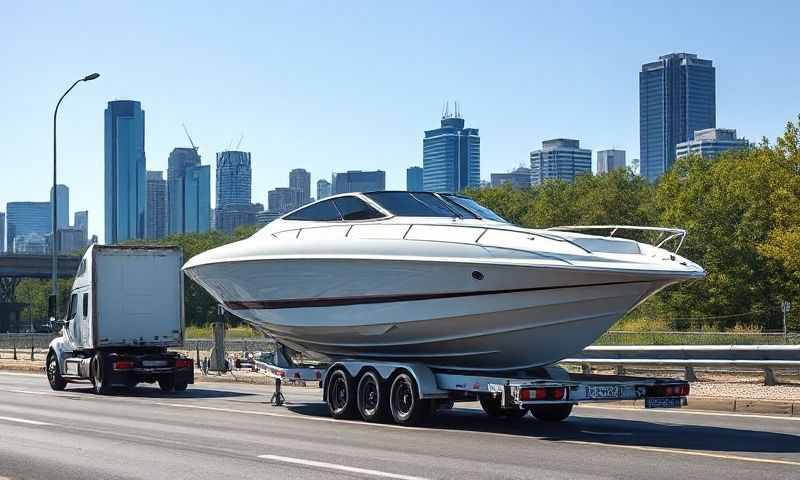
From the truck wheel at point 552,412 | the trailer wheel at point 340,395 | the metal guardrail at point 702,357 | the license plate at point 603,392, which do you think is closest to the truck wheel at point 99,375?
the trailer wheel at point 340,395

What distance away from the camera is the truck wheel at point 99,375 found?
82.4ft

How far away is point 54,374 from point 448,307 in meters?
14.7

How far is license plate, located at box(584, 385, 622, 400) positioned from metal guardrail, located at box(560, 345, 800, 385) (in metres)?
4.46

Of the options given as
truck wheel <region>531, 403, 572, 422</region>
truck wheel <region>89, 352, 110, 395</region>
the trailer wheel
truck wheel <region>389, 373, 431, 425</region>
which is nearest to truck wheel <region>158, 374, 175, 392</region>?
truck wheel <region>89, 352, 110, 395</region>

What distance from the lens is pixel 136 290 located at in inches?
1017

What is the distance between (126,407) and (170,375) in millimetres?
4894

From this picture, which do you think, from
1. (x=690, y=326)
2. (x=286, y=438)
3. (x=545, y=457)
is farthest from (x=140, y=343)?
(x=690, y=326)

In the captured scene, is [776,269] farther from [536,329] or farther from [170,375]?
[536,329]

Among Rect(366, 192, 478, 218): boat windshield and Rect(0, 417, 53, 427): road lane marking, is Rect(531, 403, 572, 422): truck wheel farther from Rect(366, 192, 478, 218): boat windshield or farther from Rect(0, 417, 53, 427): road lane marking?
Rect(0, 417, 53, 427): road lane marking

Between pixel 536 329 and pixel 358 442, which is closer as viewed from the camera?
pixel 358 442

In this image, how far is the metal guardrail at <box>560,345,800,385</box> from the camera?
2044cm

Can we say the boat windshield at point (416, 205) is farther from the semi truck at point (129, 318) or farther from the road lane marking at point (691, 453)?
the semi truck at point (129, 318)

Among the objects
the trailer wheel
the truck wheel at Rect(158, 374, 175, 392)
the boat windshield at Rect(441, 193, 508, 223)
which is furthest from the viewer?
the truck wheel at Rect(158, 374, 175, 392)

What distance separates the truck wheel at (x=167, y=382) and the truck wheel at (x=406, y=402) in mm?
10528
